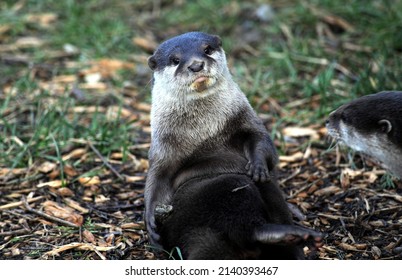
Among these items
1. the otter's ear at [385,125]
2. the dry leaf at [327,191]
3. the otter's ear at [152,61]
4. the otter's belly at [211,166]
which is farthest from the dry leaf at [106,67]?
the otter's ear at [385,125]

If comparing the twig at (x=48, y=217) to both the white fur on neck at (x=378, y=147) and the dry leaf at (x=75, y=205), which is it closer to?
the dry leaf at (x=75, y=205)

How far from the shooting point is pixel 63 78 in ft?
23.7

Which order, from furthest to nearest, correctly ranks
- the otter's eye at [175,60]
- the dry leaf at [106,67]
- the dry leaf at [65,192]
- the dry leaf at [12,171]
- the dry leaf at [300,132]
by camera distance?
1. the dry leaf at [106,67]
2. the dry leaf at [300,132]
3. the dry leaf at [12,171]
4. the dry leaf at [65,192]
5. the otter's eye at [175,60]

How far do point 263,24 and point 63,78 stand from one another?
2.33 metres

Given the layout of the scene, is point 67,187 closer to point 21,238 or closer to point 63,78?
point 21,238

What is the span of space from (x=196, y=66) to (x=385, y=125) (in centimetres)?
111

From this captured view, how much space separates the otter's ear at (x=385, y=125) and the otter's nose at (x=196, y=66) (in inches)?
41.6

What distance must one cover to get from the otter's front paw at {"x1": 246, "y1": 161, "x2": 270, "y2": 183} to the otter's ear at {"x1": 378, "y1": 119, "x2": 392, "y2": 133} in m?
0.70

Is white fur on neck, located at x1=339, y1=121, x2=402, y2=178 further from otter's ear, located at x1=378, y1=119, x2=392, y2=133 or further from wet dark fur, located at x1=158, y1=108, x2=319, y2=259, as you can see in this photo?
wet dark fur, located at x1=158, y1=108, x2=319, y2=259

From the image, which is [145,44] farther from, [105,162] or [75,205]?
[75,205]

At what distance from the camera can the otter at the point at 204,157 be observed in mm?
3799

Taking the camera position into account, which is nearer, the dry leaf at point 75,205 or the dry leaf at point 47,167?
the dry leaf at point 75,205

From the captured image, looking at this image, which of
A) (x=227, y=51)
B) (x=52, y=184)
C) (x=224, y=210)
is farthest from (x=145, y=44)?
(x=224, y=210)

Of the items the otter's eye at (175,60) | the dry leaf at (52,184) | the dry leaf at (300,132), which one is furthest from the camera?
the dry leaf at (300,132)
